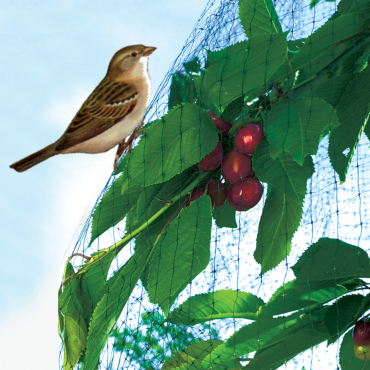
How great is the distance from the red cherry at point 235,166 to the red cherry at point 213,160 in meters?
0.01

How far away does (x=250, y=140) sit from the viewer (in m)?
0.65

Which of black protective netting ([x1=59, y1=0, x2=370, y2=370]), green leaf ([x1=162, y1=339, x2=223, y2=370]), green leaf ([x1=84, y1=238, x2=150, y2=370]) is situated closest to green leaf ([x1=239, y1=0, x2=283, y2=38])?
black protective netting ([x1=59, y1=0, x2=370, y2=370])

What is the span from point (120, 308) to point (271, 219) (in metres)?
0.23

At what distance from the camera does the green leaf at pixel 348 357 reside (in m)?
0.68

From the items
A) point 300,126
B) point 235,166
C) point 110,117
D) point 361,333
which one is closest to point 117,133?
point 110,117

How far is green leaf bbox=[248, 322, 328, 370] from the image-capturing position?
0.68 metres

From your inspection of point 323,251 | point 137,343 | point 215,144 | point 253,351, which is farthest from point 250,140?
point 137,343

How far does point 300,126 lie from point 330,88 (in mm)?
145

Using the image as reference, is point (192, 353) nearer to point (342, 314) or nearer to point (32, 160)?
point (342, 314)

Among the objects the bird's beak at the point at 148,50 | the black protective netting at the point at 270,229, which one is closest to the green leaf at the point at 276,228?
the black protective netting at the point at 270,229

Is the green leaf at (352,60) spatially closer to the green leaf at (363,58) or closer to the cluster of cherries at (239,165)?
the green leaf at (363,58)

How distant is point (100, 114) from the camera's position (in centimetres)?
86

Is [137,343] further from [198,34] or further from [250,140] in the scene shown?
[198,34]

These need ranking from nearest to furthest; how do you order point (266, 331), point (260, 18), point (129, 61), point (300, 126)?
A: point (300, 126), point (266, 331), point (260, 18), point (129, 61)
